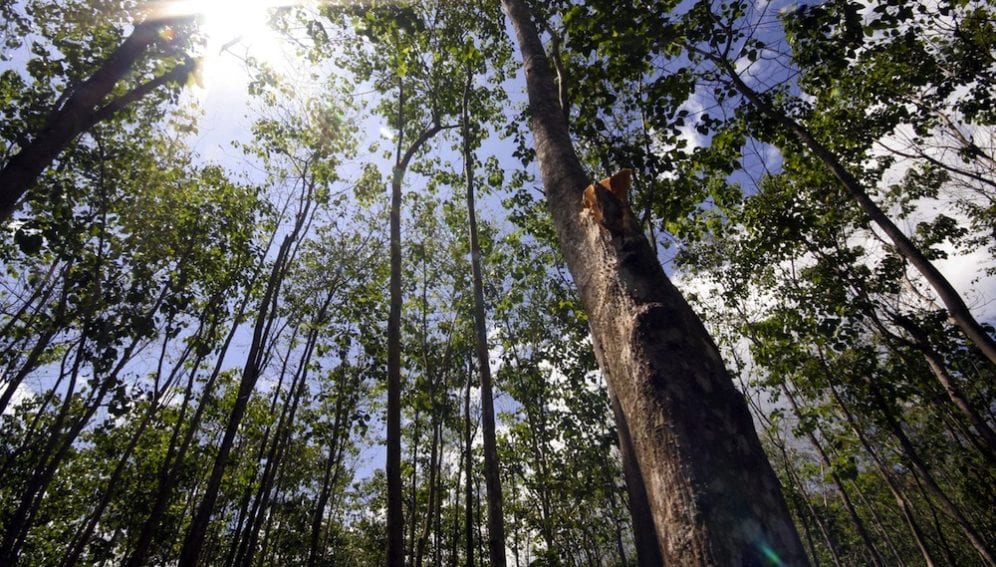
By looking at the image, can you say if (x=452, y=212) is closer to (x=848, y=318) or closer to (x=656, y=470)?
(x=848, y=318)

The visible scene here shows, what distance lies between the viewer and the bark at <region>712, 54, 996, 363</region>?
17.7 feet

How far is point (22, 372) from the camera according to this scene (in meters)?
9.80

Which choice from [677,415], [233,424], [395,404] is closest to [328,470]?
[233,424]

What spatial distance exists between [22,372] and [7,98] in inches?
248

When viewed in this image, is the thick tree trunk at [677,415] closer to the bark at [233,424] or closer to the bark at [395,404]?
the bark at [395,404]

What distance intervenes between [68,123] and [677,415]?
4.96 meters

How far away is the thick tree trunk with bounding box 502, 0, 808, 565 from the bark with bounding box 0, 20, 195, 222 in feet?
13.7

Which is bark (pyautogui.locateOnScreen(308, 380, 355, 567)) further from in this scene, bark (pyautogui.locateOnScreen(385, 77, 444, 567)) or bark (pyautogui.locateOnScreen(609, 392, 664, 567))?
bark (pyautogui.locateOnScreen(609, 392, 664, 567))

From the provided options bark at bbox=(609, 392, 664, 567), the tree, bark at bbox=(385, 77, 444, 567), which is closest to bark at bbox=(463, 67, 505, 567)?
bark at bbox=(385, 77, 444, 567)

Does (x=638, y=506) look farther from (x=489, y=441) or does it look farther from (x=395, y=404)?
(x=395, y=404)

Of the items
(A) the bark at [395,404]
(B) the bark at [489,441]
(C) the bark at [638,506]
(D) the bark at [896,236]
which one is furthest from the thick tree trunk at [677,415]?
(D) the bark at [896,236]

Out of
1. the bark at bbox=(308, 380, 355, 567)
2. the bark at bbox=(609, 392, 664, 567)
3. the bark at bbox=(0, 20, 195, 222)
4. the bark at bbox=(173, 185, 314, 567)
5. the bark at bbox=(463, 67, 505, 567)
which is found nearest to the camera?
the bark at bbox=(0, 20, 195, 222)

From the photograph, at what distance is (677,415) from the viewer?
3.58ft

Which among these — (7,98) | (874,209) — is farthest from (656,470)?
(7,98)
